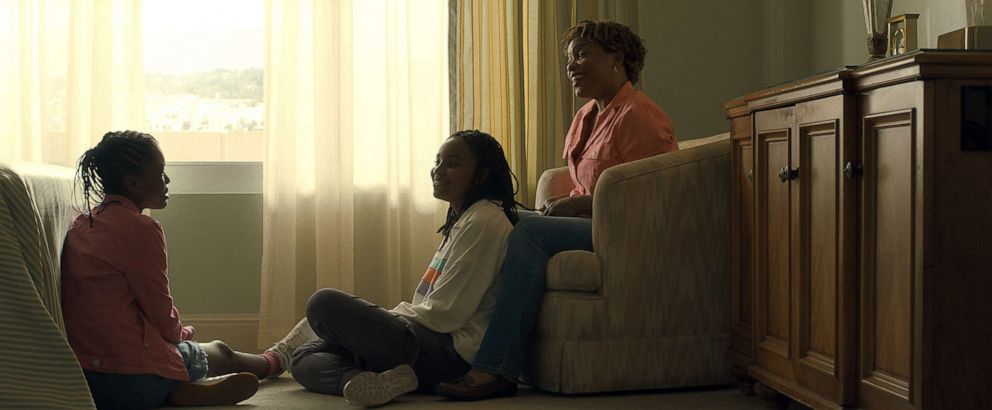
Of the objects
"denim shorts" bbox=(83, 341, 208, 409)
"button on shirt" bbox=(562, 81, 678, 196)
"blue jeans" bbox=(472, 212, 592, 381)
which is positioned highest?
"button on shirt" bbox=(562, 81, 678, 196)

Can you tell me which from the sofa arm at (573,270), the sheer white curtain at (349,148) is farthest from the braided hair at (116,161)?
the sheer white curtain at (349,148)

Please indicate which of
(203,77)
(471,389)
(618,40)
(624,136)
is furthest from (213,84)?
(471,389)

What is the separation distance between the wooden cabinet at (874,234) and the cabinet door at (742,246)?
0.02 metres

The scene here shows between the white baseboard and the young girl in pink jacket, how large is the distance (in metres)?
1.56

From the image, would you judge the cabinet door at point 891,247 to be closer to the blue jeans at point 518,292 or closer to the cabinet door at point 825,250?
the cabinet door at point 825,250

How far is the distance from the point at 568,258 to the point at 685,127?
1.69 meters

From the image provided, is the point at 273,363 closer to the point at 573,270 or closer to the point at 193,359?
the point at 193,359

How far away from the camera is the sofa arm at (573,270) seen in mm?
2834

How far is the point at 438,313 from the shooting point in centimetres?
283

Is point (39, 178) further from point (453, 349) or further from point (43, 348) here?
point (453, 349)

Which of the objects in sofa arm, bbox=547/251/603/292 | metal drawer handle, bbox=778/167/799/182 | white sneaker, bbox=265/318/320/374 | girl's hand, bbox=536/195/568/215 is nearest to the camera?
metal drawer handle, bbox=778/167/799/182

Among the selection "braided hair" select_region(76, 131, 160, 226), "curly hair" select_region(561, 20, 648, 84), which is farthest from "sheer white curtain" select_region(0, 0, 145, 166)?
"curly hair" select_region(561, 20, 648, 84)

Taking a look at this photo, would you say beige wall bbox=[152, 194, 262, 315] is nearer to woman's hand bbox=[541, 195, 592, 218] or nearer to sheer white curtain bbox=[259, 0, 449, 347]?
sheer white curtain bbox=[259, 0, 449, 347]

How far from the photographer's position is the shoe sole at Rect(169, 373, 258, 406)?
2.61 meters
